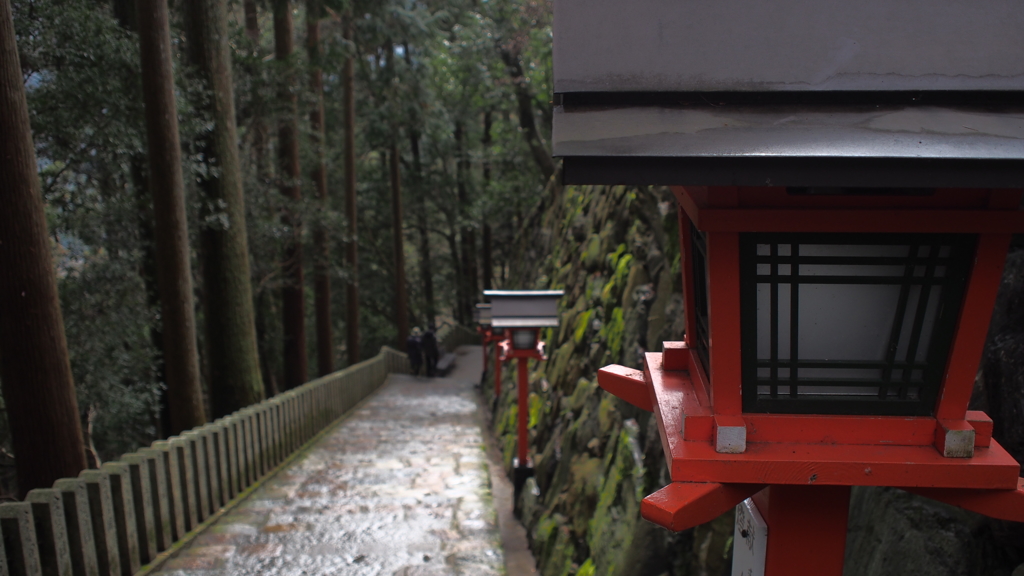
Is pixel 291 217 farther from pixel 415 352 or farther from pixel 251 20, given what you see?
pixel 415 352

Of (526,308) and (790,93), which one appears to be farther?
(526,308)

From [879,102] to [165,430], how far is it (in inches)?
406

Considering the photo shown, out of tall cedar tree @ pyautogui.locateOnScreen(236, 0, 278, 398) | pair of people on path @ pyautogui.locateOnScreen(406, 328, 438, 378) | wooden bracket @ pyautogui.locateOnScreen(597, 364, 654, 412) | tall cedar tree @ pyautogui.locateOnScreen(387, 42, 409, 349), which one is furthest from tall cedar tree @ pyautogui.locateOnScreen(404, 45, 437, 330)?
wooden bracket @ pyautogui.locateOnScreen(597, 364, 654, 412)

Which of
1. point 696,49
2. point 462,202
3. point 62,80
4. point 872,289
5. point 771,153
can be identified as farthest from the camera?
point 462,202

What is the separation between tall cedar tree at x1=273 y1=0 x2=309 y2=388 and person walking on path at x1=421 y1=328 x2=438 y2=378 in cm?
676

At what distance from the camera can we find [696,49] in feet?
6.22

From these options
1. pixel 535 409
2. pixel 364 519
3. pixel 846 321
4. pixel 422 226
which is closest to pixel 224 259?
pixel 364 519

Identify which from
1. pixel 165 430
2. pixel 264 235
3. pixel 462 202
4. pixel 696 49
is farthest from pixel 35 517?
pixel 462 202

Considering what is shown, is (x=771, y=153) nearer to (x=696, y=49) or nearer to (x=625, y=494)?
(x=696, y=49)

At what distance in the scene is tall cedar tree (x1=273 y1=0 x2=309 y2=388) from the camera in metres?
13.0

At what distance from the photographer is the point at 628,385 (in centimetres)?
311

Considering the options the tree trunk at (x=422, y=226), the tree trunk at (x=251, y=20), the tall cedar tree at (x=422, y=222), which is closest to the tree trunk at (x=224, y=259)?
the tree trunk at (x=251, y=20)

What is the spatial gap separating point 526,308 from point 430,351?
45.0 feet

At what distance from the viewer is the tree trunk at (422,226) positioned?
28406 millimetres
